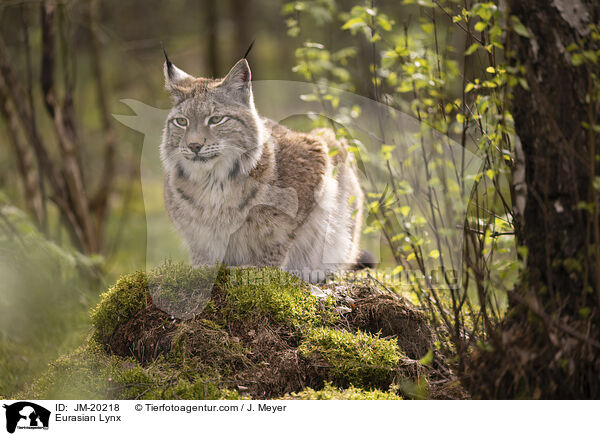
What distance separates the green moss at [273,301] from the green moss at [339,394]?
17.7 inches

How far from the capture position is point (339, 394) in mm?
2814

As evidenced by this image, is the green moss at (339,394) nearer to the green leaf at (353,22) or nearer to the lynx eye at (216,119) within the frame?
the lynx eye at (216,119)

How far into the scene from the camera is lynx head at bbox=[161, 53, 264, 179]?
10.9 ft

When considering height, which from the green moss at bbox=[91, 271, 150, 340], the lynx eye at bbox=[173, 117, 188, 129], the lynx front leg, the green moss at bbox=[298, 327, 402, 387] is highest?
the lynx eye at bbox=[173, 117, 188, 129]

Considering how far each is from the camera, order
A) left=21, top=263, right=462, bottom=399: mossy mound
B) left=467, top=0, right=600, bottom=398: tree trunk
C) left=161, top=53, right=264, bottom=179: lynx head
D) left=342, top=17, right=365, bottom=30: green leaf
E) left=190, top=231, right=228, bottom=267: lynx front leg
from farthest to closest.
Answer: left=190, top=231, right=228, bottom=267: lynx front leg → left=161, top=53, right=264, bottom=179: lynx head → left=21, top=263, right=462, bottom=399: mossy mound → left=342, top=17, right=365, bottom=30: green leaf → left=467, top=0, right=600, bottom=398: tree trunk

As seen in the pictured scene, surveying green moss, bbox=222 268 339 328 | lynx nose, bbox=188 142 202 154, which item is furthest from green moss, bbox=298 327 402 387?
lynx nose, bbox=188 142 202 154

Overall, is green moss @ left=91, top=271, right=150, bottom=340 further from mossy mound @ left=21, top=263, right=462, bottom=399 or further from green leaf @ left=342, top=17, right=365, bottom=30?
green leaf @ left=342, top=17, right=365, bottom=30

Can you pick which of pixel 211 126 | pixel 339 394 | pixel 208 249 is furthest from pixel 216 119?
pixel 339 394

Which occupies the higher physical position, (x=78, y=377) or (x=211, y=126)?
(x=211, y=126)

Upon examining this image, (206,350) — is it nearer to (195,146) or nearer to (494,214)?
(195,146)

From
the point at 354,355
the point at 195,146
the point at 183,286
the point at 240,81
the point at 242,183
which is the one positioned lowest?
the point at 354,355

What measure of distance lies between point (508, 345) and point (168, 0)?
28.8 feet

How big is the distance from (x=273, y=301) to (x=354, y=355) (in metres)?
0.59

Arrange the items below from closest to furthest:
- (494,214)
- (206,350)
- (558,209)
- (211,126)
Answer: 1. (558,209)
2. (494,214)
3. (206,350)
4. (211,126)
